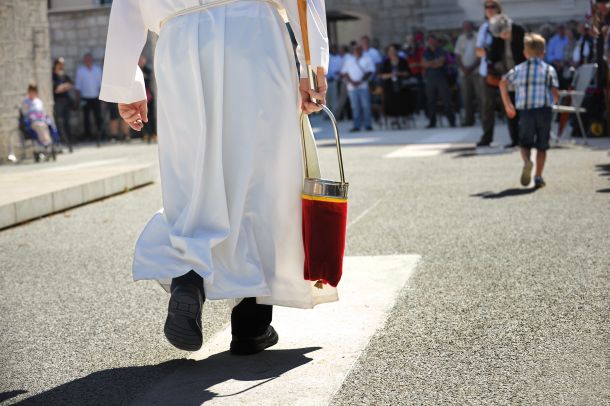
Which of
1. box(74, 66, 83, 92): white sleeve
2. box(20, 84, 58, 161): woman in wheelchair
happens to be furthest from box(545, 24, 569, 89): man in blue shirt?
box(20, 84, 58, 161): woman in wheelchair

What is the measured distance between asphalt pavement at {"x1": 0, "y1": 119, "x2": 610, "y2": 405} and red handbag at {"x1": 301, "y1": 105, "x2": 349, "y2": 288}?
0.37 metres

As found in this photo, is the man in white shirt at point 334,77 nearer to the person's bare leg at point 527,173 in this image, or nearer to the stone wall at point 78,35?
the stone wall at point 78,35

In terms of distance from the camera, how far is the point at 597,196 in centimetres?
896

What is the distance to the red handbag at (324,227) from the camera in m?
4.08

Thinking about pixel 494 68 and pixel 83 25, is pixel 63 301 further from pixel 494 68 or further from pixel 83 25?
pixel 83 25

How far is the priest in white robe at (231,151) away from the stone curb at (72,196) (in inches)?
205

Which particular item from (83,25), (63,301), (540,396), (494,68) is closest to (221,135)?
(540,396)

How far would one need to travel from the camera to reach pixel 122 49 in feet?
14.2

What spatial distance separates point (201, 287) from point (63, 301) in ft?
6.01

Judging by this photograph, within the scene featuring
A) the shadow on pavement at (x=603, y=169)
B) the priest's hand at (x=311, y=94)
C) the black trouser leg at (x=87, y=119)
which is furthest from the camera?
the black trouser leg at (x=87, y=119)

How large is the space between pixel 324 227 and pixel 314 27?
778mm

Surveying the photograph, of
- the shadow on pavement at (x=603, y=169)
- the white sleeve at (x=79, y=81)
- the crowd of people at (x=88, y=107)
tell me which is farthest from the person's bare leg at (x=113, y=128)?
the shadow on pavement at (x=603, y=169)

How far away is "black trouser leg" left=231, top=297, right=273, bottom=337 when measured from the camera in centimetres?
429

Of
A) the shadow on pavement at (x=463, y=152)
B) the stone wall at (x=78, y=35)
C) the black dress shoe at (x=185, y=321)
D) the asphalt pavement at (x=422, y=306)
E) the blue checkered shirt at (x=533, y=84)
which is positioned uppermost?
the stone wall at (x=78, y=35)
